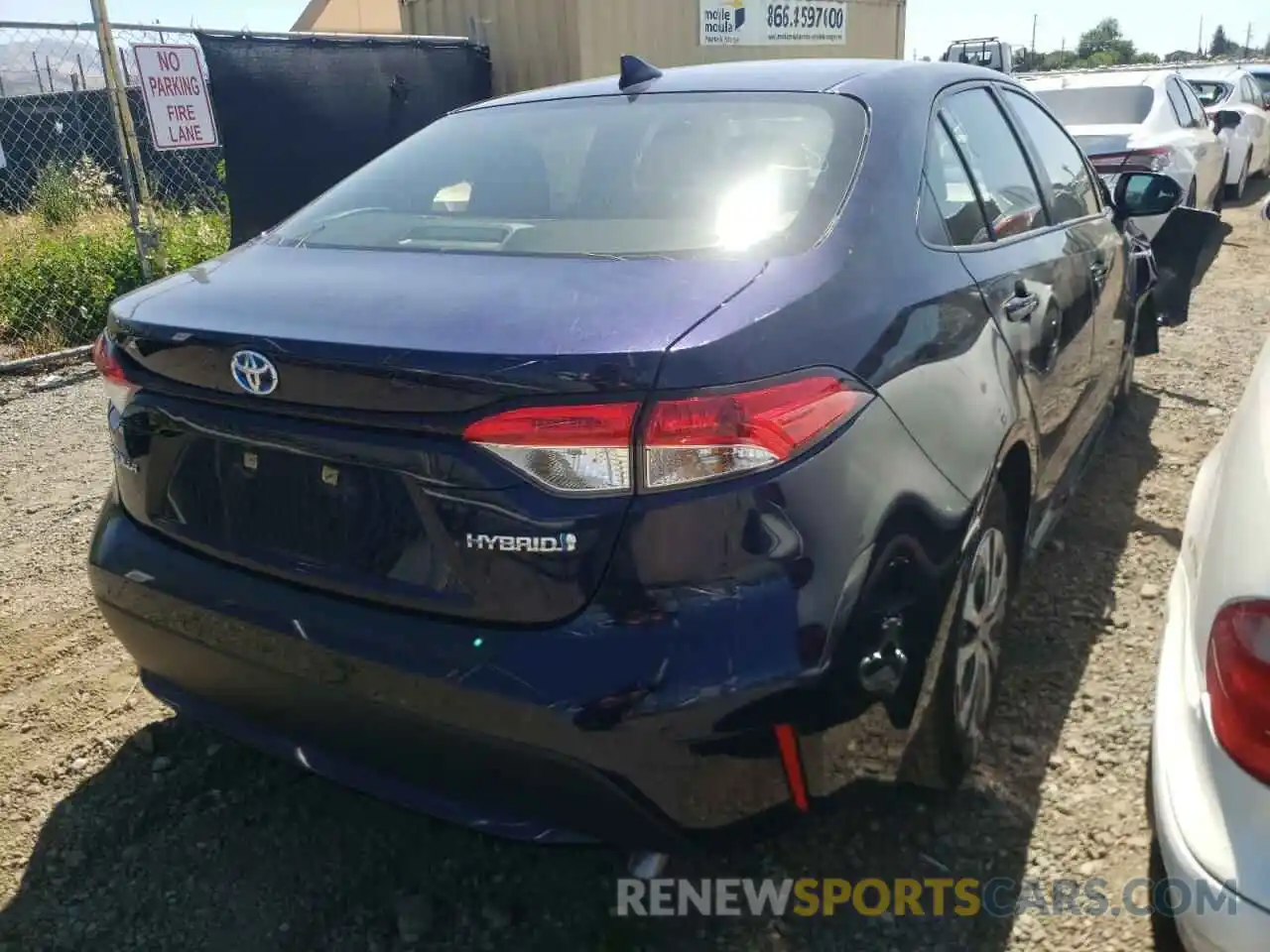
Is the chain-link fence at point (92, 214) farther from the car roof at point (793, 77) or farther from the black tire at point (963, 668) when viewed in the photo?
the black tire at point (963, 668)

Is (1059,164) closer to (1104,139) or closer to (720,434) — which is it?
(720,434)

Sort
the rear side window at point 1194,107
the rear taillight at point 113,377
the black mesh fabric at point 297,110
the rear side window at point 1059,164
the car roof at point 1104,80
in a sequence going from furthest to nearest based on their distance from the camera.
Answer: the rear side window at point 1194,107, the car roof at point 1104,80, the black mesh fabric at point 297,110, the rear side window at point 1059,164, the rear taillight at point 113,377

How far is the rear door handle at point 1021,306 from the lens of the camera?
7.98ft

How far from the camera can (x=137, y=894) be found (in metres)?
2.20

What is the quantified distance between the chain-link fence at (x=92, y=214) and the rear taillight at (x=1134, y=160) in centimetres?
599

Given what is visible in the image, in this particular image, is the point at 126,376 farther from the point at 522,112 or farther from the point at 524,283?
the point at 522,112

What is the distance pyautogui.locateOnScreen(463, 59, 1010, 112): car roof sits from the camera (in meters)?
2.50

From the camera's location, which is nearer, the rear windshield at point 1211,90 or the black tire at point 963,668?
the black tire at point 963,668

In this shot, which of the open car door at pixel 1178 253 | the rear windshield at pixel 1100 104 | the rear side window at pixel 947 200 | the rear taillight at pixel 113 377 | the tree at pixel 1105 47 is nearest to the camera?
the rear taillight at pixel 113 377

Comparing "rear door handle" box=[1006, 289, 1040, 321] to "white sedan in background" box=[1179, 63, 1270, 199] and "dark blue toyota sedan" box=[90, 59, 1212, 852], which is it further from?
"white sedan in background" box=[1179, 63, 1270, 199]

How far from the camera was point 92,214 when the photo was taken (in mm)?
9859

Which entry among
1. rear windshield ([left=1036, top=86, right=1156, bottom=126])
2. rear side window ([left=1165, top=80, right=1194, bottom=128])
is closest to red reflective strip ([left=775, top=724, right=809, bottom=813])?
rear windshield ([left=1036, top=86, right=1156, bottom=126])

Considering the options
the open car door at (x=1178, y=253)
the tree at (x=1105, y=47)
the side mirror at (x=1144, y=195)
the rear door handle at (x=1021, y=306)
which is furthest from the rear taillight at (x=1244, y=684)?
the tree at (x=1105, y=47)

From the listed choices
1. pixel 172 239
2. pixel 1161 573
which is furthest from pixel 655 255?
pixel 172 239
